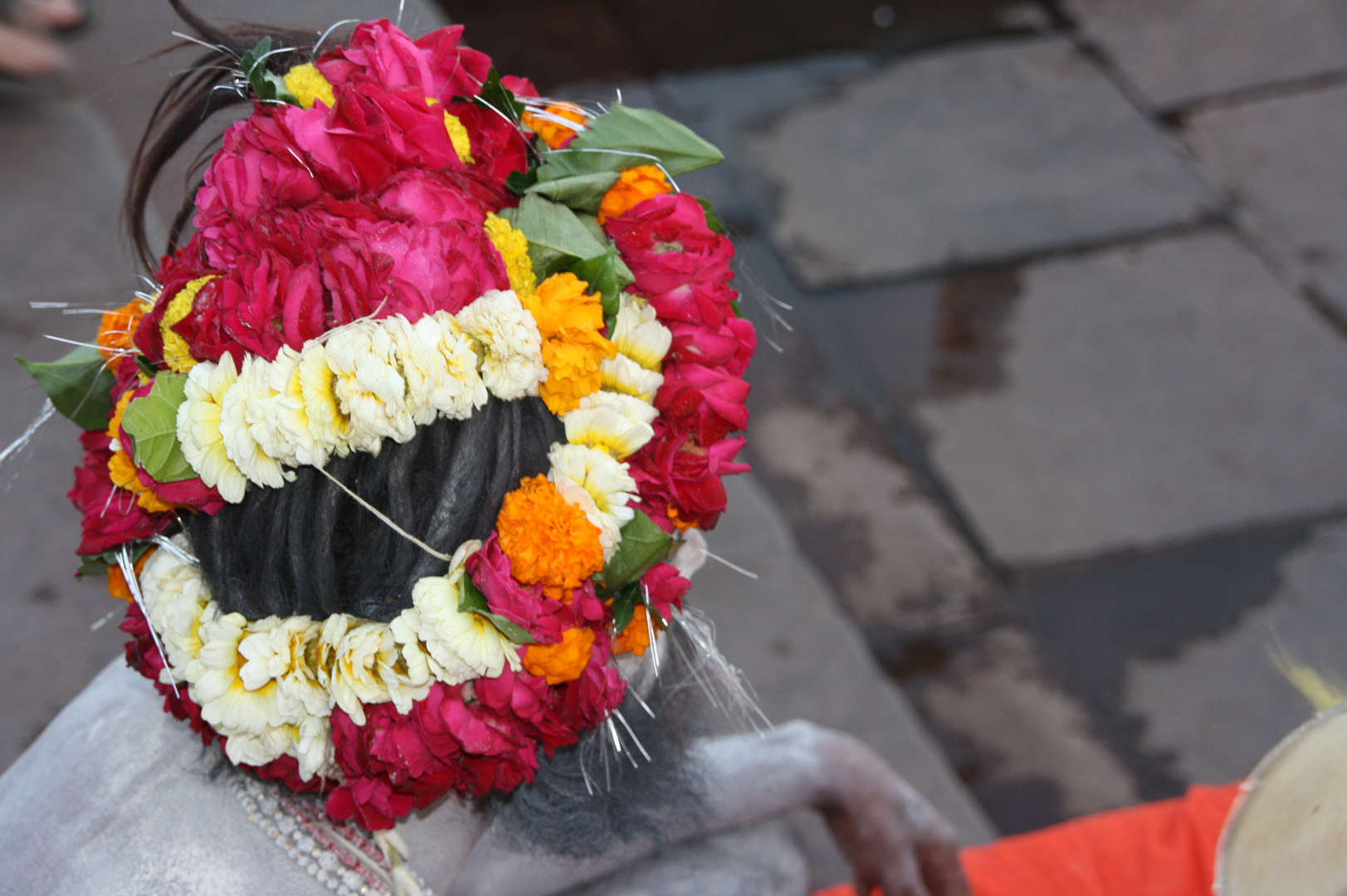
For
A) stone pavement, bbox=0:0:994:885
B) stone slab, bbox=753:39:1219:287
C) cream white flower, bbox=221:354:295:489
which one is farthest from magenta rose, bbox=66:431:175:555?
stone slab, bbox=753:39:1219:287

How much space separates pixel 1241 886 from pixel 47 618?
276 cm

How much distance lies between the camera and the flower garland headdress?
107 cm

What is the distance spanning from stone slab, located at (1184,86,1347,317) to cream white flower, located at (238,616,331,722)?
3.67 meters

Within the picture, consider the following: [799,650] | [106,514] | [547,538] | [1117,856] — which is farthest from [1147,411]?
[106,514]

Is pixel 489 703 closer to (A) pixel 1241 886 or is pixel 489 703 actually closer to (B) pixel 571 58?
(A) pixel 1241 886

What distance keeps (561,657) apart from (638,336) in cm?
35

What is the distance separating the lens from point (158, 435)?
109 centimetres

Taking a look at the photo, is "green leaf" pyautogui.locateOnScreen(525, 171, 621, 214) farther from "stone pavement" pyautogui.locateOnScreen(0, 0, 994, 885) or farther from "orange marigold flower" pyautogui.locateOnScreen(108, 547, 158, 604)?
"stone pavement" pyautogui.locateOnScreen(0, 0, 994, 885)

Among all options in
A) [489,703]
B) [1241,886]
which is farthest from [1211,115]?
[489,703]

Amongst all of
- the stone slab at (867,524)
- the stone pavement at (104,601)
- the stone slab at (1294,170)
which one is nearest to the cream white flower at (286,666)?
the stone pavement at (104,601)

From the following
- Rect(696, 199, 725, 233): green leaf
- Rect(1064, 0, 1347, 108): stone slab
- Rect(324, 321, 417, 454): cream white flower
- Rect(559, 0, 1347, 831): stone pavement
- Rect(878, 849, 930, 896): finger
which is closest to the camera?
Rect(324, 321, 417, 454): cream white flower

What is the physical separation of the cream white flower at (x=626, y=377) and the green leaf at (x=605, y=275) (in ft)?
0.18

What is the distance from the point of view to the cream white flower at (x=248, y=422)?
3.46 feet

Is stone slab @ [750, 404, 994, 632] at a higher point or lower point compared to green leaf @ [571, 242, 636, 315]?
lower
